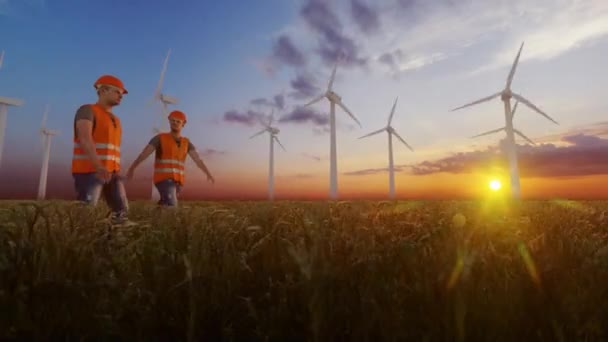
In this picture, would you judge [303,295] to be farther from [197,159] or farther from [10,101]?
[10,101]

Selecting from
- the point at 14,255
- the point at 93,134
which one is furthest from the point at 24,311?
the point at 93,134

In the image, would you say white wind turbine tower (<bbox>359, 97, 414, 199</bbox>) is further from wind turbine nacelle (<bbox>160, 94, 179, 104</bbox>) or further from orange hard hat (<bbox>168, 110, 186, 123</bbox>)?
orange hard hat (<bbox>168, 110, 186, 123</bbox>)

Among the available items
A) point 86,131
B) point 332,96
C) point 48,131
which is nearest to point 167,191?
point 86,131

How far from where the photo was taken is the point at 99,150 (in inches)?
342

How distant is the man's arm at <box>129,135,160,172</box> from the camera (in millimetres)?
11344

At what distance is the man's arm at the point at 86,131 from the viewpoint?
801cm

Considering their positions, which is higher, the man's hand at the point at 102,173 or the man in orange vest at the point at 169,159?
the man in orange vest at the point at 169,159

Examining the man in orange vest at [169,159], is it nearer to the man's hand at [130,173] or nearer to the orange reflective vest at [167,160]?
the orange reflective vest at [167,160]

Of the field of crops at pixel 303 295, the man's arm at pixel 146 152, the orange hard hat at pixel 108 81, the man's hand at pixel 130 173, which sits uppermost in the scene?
the orange hard hat at pixel 108 81

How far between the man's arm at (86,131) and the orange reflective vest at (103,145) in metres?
0.19

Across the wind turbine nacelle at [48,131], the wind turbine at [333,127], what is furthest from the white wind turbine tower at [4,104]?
the wind turbine at [333,127]

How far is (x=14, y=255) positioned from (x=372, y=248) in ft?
9.40

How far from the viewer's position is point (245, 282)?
326cm

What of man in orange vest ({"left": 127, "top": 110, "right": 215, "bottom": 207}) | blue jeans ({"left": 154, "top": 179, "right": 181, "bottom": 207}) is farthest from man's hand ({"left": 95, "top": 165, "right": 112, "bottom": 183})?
blue jeans ({"left": 154, "top": 179, "right": 181, "bottom": 207})
